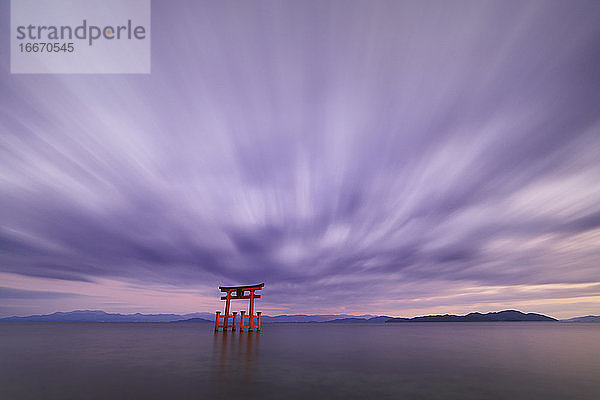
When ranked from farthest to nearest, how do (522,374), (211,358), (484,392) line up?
(211,358) < (522,374) < (484,392)

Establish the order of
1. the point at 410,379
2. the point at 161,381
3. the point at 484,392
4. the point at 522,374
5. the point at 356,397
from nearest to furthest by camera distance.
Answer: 1. the point at 356,397
2. the point at 484,392
3. the point at 161,381
4. the point at 410,379
5. the point at 522,374

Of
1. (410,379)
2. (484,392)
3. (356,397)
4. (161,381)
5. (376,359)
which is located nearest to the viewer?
(356,397)

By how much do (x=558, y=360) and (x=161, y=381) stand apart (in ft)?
86.7

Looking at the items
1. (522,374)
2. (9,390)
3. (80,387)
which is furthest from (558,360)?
(9,390)

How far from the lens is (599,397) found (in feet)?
37.6

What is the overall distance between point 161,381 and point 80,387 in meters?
2.97

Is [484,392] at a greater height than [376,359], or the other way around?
[484,392]

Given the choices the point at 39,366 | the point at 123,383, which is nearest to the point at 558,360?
the point at 123,383

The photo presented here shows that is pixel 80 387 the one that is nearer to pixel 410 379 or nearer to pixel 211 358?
pixel 211 358

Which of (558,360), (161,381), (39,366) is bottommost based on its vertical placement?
(558,360)

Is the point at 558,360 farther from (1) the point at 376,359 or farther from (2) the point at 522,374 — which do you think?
(1) the point at 376,359

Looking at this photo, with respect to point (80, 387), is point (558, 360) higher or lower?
lower

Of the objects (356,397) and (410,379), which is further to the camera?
(410,379)

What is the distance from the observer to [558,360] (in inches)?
846
